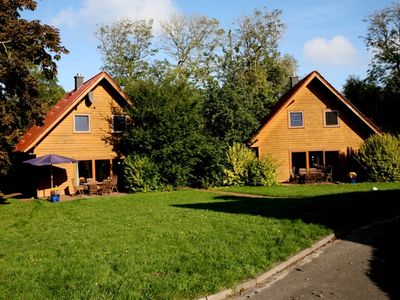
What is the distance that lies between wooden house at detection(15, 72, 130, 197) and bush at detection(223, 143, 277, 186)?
23.0 ft

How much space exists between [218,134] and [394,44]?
113ft

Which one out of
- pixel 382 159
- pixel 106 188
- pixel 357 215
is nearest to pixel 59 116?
pixel 106 188

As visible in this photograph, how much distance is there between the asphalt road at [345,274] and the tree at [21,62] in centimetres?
1398

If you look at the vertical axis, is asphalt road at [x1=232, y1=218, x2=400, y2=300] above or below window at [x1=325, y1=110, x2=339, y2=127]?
below

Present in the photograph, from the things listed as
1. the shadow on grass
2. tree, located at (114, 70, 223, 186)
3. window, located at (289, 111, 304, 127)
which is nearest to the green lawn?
the shadow on grass

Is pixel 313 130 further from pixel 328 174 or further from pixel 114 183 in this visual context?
pixel 114 183

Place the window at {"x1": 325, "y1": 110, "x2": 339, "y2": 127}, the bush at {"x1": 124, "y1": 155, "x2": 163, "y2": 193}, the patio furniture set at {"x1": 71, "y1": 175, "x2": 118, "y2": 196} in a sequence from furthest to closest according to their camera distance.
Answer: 1. the window at {"x1": 325, "y1": 110, "x2": 339, "y2": 127}
2. the bush at {"x1": 124, "y1": 155, "x2": 163, "y2": 193}
3. the patio furniture set at {"x1": 71, "y1": 175, "x2": 118, "y2": 196}

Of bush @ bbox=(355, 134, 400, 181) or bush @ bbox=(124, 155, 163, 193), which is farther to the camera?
bush @ bbox=(355, 134, 400, 181)

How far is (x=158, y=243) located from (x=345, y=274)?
3.99 m

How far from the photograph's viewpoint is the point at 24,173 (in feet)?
85.8

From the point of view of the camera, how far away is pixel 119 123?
84.6 ft

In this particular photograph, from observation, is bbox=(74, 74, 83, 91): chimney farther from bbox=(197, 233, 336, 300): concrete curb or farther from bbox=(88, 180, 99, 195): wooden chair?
bbox=(197, 233, 336, 300): concrete curb

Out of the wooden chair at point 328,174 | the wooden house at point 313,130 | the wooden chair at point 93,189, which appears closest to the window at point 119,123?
the wooden chair at point 93,189

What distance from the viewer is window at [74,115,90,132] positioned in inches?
957
